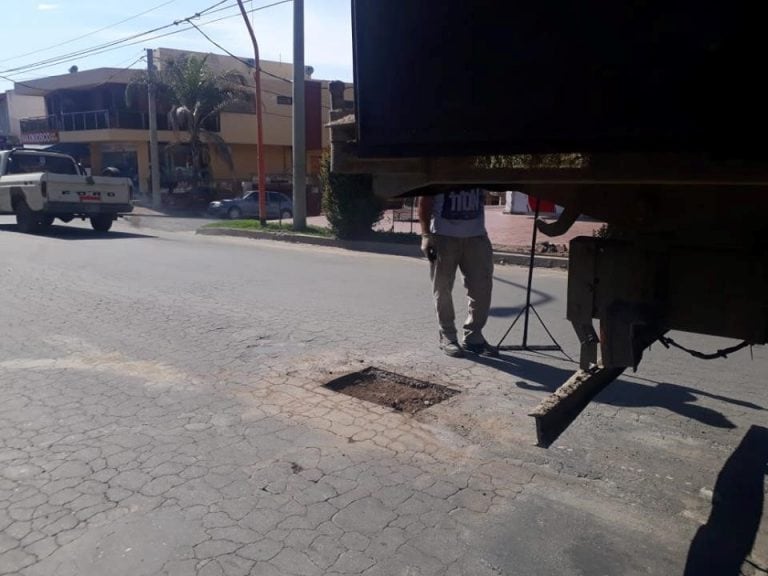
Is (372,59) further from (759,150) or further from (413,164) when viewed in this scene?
(759,150)

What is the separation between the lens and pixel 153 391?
16.7ft

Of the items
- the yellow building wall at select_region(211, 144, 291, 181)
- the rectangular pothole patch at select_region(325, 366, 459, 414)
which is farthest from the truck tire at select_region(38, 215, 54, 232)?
the yellow building wall at select_region(211, 144, 291, 181)

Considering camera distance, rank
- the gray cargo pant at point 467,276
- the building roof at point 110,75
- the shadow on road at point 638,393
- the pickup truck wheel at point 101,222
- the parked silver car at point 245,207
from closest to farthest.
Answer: the shadow on road at point 638,393 < the gray cargo pant at point 467,276 < the pickup truck wheel at point 101,222 < the parked silver car at point 245,207 < the building roof at point 110,75

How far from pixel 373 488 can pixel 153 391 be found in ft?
7.49

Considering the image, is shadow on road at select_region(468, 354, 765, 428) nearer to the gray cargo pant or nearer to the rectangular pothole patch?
the gray cargo pant

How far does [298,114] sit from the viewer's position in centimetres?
1783

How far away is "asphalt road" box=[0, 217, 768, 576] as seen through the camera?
118 inches

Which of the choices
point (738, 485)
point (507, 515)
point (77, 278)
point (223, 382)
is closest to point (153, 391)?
point (223, 382)

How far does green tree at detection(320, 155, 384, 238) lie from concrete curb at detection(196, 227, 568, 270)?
1.20 ft

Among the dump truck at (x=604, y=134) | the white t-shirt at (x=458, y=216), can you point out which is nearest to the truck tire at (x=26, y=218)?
the white t-shirt at (x=458, y=216)

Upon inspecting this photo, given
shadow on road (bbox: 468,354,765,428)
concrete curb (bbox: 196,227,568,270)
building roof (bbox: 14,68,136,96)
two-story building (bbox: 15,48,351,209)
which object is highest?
building roof (bbox: 14,68,136,96)

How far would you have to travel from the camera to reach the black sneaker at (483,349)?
599 cm

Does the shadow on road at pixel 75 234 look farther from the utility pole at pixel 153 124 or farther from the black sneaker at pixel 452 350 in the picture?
the black sneaker at pixel 452 350

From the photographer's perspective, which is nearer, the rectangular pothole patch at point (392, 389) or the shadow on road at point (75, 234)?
the rectangular pothole patch at point (392, 389)
